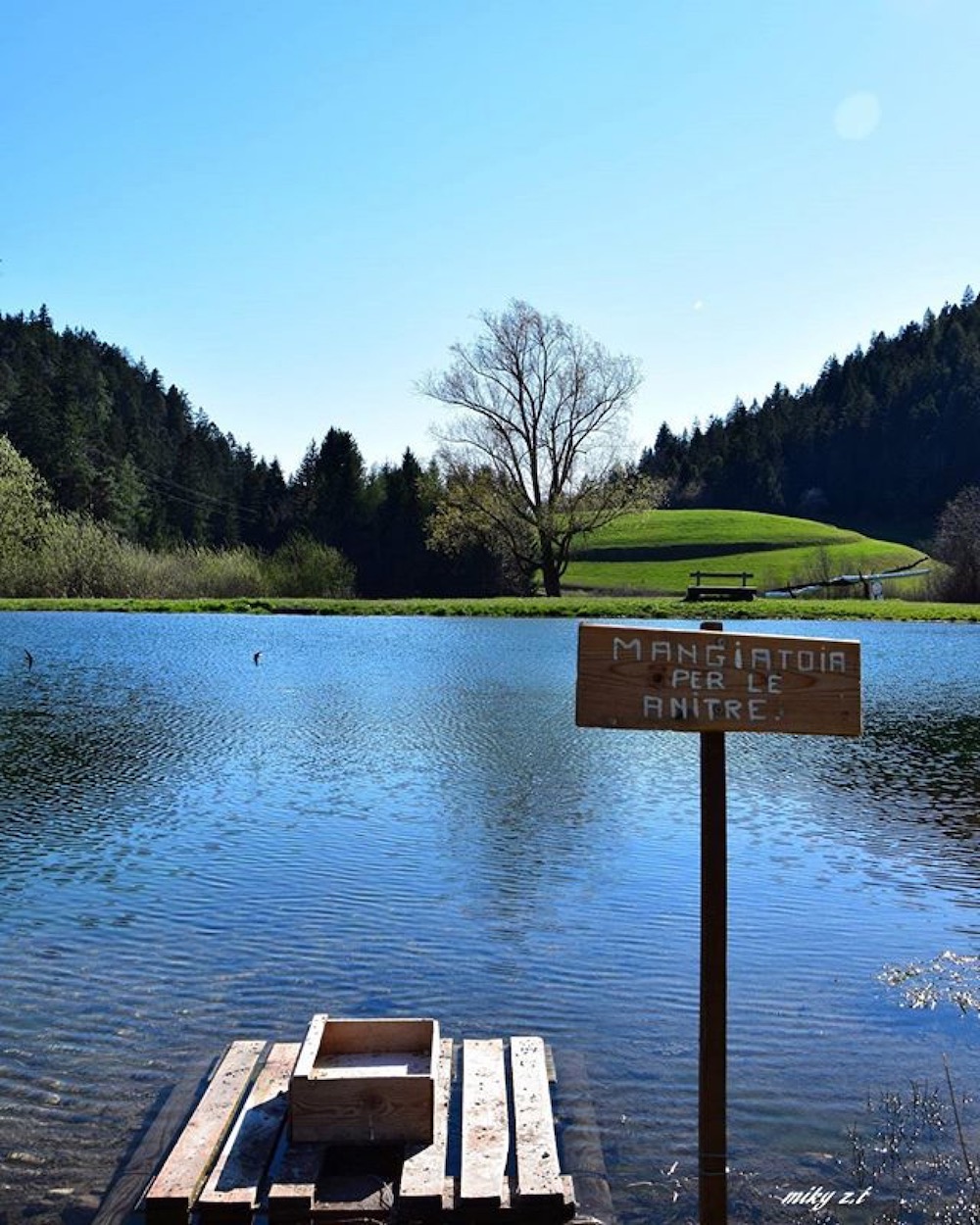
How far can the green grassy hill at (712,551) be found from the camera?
82.7 metres

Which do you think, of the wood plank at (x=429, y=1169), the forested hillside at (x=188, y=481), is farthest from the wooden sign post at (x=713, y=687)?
the forested hillside at (x=188, y=481)

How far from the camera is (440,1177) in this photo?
Answer: 4.77m

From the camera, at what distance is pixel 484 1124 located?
523 cm

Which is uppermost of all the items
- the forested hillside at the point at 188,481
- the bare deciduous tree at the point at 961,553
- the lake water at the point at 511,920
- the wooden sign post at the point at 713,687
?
the forested hillside at the point at 188,481

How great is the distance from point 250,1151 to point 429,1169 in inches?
29.4

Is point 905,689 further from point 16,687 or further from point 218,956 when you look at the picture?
point 218,956

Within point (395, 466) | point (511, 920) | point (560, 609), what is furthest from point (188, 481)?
point (511, 920)

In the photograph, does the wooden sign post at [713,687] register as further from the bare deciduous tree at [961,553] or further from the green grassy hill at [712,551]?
the green grassy hill at [712,551]

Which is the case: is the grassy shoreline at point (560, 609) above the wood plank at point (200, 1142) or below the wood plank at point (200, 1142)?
above

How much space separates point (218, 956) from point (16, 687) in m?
16.8

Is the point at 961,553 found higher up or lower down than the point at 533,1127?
higher up

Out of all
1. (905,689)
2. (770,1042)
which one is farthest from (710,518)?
(770,1042)

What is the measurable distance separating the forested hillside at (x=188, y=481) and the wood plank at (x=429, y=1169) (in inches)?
2443

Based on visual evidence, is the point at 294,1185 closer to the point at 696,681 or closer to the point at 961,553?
the point at 696,681
